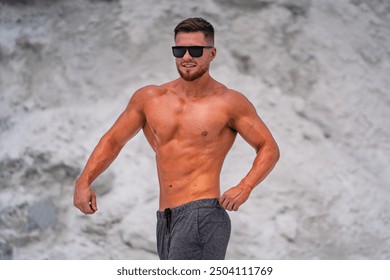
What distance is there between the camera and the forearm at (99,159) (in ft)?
8.11

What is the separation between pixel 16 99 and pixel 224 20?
101 centimetres

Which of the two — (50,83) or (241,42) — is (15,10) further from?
(241,42)

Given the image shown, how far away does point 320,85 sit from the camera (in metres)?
3.78

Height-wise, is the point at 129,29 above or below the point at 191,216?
below

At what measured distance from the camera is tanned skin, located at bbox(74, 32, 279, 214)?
2.41 m

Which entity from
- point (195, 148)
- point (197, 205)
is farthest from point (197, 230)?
point (195, 148)

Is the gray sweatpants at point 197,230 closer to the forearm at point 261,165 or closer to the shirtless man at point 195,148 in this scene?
the shirtless man at point 195,148

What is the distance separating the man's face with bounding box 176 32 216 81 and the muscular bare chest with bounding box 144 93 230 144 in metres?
0.08

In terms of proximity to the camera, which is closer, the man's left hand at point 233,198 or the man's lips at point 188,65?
the man's left hand at point 233,198

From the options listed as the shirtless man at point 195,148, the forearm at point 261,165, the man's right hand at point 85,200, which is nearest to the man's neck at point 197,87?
the shirtless man at point 195,148

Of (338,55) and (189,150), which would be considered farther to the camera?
(338,55)

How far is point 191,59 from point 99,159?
0.39 meters

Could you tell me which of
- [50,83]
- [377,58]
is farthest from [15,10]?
[377,58]

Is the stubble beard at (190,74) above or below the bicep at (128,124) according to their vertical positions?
above
